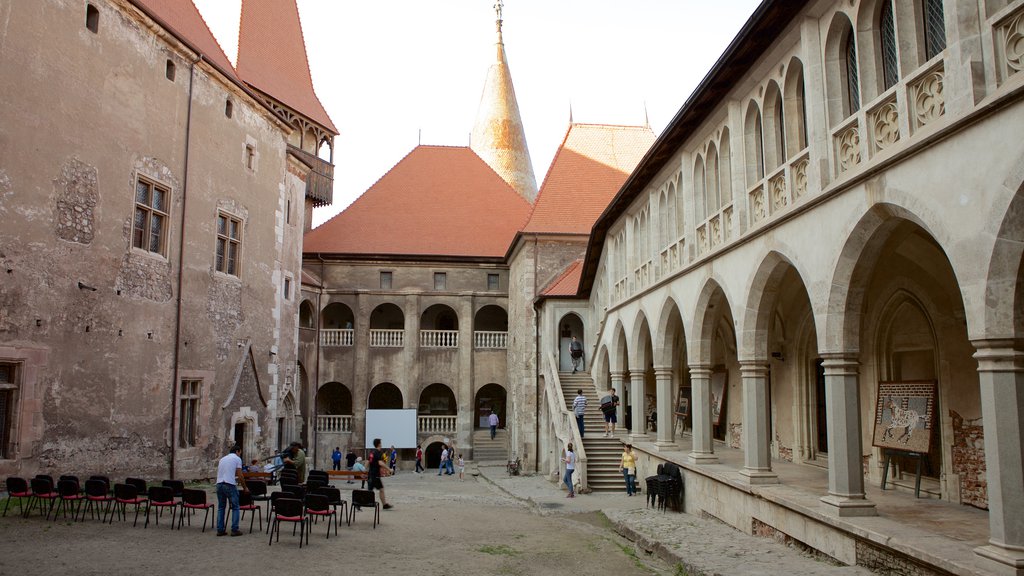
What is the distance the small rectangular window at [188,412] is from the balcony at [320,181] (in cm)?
1840

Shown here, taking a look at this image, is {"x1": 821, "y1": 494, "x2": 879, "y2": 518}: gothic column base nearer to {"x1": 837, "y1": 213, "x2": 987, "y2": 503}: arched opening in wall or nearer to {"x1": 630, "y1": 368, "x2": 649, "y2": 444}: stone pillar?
{"x1": 837, "y1": 213, "x2": 987, "y2": 503}: arched opening in wall

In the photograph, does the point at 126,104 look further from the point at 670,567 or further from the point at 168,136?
the point at 670,567

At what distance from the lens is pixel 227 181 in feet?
71.7

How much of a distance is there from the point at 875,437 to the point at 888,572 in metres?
4.92

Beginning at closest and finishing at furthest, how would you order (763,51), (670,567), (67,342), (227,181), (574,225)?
(670,567)
(763,51)
(67,342)
(227,181)
(574,225)

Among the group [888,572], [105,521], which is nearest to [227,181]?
[105,521]

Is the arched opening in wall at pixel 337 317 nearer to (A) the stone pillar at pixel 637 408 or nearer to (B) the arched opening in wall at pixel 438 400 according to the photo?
(B) the arched opening in wall at pixel 438 400

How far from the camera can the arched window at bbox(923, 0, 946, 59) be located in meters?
8.52

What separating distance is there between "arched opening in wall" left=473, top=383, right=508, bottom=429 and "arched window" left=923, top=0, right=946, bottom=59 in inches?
1270

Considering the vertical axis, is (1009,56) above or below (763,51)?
below

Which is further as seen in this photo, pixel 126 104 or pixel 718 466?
pixel 126 104

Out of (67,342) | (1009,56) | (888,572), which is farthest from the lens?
(67,342)

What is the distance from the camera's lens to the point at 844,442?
32.3ft

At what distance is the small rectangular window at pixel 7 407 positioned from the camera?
14.0m
